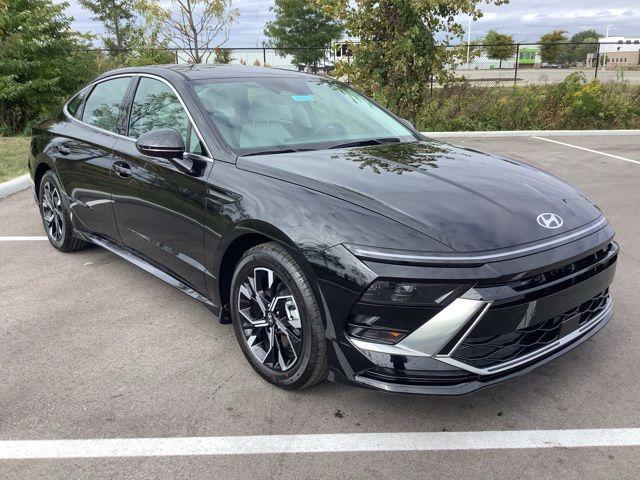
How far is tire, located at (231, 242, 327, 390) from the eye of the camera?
275 cm

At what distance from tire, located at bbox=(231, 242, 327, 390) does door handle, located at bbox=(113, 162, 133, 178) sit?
4.42 ft

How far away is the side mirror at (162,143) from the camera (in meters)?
3.36

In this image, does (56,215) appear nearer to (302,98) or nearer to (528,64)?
(302,98)

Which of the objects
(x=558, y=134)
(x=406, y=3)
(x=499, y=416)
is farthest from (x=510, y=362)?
(x=558, y=134)

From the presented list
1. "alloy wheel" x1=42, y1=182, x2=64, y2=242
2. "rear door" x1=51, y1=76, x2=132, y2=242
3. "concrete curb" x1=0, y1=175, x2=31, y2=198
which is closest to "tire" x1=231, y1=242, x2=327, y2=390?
"rear door" x1=51, y1=76, x2=132, y2=242

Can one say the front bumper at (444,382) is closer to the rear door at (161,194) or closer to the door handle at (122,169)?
the rear door at (161,194)

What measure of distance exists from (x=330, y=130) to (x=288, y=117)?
0.30 m

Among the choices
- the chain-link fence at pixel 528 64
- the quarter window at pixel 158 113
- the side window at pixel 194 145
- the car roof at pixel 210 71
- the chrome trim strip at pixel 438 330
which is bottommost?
the chrome trim strip at pixel 438 330

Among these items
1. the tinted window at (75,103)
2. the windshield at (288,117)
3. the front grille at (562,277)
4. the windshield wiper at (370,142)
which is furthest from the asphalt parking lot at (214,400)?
the tinted window at (75,103)

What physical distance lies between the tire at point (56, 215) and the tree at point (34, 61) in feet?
23.3

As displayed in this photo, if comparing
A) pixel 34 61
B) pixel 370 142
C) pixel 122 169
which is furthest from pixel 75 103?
pixel 34 61

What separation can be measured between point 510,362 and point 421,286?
1.89 ft

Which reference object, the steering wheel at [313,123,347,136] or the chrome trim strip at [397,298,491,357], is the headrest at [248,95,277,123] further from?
the chrome trim strip at [397,298,491,357]

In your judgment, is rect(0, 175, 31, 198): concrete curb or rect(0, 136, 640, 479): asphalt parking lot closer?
rect(0, 136, 640, 479): asphalt parking lot
